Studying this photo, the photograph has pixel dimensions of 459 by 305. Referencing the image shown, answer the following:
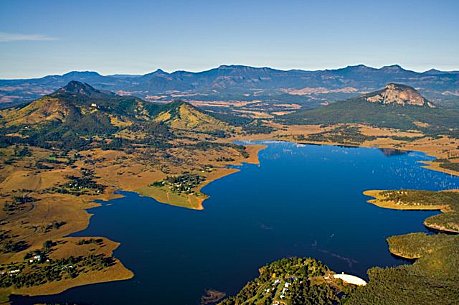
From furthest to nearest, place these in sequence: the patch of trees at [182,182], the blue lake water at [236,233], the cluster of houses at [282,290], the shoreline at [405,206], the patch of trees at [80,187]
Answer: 1. the patch of trees at [182,182]
2. the patch of trees at [80,187]
3. the shoreline at [405,206]
4. the blue lake water at [236,233]
5. the cluster of houses at [282,290]

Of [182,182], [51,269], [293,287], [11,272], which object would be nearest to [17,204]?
[11,272]

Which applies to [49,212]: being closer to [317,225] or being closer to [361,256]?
[317,225]

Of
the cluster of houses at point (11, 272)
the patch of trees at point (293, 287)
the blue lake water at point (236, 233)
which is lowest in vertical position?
the blue lake water at point (236, 233)

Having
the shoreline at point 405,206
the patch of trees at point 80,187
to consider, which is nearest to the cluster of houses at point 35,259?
the patch of trees at point 80,187

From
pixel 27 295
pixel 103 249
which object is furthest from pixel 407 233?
pixel 27 295

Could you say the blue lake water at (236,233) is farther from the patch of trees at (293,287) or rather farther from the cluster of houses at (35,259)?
the cluster of houses at (35,259)

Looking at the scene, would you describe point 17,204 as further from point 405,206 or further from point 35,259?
point 405,206

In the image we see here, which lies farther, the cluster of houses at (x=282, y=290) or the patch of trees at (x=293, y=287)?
the patch of trees at (x=293, y=287)

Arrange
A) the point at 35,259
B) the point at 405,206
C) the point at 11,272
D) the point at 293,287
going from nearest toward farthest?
the point at 293,287, the point at 11,272, the point at 35,259, the point at 405,206
